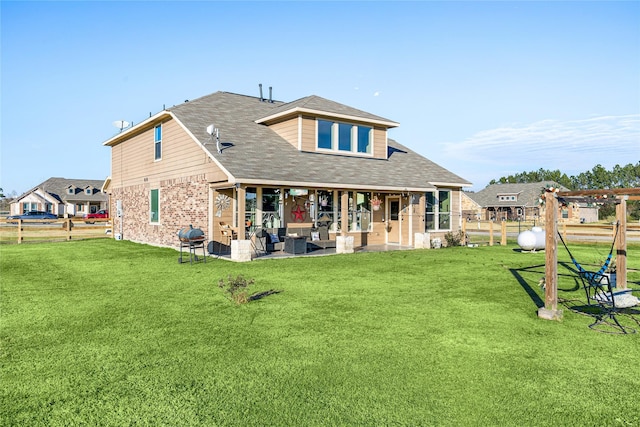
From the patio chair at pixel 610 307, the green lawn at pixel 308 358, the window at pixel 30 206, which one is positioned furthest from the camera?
the window at pixel 30 206

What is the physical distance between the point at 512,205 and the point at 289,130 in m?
59.9

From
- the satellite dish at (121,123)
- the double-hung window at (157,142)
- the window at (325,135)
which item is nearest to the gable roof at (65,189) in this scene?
the satellite dish at (121,123)

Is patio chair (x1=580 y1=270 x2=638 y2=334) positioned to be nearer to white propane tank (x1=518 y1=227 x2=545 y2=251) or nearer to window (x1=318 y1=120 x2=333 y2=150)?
white propane tank (x1=518 y1=227 x2=545 y2=251)

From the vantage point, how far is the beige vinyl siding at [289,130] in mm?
18062

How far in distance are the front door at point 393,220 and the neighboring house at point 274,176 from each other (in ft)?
0.16

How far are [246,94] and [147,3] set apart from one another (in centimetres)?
946

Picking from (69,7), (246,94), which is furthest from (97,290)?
(246,94)

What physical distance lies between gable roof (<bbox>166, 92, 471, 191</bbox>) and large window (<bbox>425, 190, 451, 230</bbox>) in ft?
2.73

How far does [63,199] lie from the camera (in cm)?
6406

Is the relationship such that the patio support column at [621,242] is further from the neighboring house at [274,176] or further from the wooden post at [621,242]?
the neighboring house at [274,176]

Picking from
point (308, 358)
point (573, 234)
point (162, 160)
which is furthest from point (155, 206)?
point (573, 234)

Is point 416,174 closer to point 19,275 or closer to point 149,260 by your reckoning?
point 149,260

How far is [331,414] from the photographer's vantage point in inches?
143

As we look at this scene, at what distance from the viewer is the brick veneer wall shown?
16.2m
